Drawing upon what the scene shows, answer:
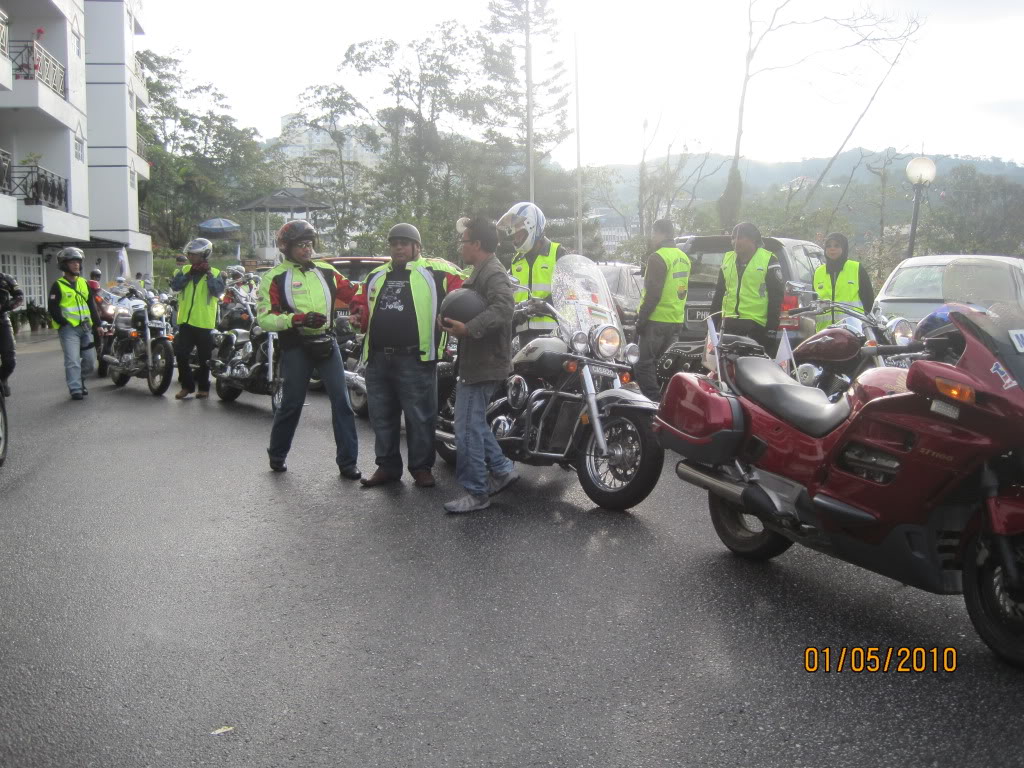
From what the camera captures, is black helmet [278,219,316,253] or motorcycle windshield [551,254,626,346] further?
black helmet [278,219,316,253]

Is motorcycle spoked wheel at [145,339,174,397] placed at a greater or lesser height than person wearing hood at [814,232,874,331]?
lesser

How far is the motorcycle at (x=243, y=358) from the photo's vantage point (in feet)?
36.2

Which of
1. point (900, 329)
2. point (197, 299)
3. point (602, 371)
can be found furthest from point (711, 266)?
point (602, 371)

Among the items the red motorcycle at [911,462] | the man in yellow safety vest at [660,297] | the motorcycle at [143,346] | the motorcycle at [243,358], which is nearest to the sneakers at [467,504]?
the red motorcycle at [911,462]

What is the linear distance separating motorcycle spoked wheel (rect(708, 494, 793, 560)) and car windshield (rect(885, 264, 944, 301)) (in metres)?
6.37

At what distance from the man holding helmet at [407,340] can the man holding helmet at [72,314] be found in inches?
262

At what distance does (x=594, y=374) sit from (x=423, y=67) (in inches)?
1988

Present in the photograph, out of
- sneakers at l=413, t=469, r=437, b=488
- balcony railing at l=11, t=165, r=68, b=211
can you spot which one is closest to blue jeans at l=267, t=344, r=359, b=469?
sneakers at l=413, t=469, r=437, b=488

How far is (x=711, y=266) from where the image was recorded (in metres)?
13.1

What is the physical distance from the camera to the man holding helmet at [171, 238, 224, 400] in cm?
1130

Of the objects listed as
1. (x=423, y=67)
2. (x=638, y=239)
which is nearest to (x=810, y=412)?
(x=638, y=239)

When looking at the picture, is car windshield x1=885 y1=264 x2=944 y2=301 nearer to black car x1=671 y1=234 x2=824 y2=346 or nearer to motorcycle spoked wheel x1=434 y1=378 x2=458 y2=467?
black car x1=671 y1=234 x2=824 y2=346

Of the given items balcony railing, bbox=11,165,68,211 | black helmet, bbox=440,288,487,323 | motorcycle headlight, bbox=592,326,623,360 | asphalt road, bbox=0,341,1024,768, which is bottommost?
asphalt road, bbox=0,341,1024,768

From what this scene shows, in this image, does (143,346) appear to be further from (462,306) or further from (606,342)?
(606,342)
